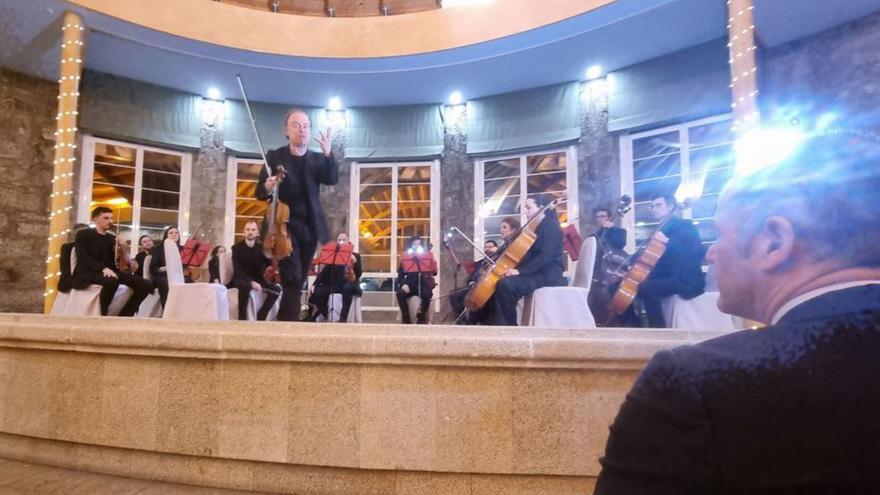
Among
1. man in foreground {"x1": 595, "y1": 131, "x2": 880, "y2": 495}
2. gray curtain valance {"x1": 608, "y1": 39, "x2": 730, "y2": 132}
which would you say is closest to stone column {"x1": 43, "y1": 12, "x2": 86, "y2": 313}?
man in foreground {"x1": 595, "y1": 131, "x2": 880, "y2": 495}

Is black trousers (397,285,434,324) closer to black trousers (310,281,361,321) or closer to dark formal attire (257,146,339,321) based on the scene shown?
black trousers (310,281,361,321)

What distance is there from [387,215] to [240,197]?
289 cm

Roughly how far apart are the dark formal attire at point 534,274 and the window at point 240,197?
7.18m

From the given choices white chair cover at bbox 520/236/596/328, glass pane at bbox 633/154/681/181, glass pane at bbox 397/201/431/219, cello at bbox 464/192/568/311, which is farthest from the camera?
glass pane at bbox 397/201/431/219

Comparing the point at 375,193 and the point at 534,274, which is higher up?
the point at 375,193

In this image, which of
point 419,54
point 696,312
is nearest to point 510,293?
point 696,312

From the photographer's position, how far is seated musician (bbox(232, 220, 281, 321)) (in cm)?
571

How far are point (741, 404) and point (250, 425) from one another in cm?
163

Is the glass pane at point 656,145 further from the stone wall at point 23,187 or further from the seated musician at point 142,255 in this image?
the stone wall at point 23,187

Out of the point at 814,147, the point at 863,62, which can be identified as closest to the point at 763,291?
the point at 814,147

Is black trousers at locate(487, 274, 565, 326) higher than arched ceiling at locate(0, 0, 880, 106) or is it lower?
lower

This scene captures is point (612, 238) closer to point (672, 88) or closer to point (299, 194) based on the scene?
point (299, 194)

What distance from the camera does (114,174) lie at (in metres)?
9.93

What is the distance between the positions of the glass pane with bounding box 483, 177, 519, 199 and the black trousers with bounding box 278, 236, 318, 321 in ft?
22.6
